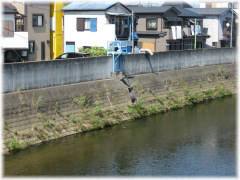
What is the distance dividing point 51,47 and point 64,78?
17.7m

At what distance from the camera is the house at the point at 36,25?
127 feet

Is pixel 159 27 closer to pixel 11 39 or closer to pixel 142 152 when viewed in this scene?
pixel 11 39

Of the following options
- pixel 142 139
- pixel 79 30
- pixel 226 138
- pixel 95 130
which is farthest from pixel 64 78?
pixel 79 30

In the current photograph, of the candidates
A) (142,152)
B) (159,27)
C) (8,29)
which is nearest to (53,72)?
(142,152)

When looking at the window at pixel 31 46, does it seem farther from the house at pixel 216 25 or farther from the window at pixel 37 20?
the house at pixel 216 25

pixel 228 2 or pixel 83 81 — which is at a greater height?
pixel 228 2

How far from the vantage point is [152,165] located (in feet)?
63.1

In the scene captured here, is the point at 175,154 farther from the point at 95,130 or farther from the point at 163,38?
the point at 163,38

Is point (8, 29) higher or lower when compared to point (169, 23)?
lower

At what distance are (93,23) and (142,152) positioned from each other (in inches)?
747

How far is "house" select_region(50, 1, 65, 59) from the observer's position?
41.6m

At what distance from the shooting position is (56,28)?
137 feet

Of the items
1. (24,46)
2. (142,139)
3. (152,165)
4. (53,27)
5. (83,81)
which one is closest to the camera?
(152,165)

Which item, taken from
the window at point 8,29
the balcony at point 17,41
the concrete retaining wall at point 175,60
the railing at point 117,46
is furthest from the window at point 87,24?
the concrete retaining wall at point 175,60
